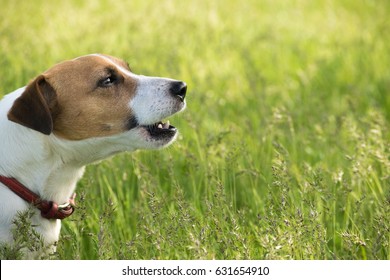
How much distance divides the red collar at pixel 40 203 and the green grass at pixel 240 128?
0.28ft

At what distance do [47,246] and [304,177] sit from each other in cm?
177

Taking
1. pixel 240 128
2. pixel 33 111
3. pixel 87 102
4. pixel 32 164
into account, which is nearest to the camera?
pixel 33 111

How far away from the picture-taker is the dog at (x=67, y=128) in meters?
4.05

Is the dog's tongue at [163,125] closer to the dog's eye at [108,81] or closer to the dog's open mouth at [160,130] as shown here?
the dog's open mouth at [160,130]

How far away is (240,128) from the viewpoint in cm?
627

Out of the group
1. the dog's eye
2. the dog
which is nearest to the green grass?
the dog

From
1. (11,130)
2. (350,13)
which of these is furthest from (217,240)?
(350,13)

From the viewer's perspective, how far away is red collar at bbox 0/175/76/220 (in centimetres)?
405

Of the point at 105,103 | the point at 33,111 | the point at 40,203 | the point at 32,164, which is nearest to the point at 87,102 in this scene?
the point at 105,103

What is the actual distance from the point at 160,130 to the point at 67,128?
0.56 metres

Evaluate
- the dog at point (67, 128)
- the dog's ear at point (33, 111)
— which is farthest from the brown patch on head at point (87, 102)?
the dog's ear at point (33, 111)

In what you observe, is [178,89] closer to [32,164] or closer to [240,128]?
[32,164]

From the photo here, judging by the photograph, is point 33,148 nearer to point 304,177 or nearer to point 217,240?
point 217,240

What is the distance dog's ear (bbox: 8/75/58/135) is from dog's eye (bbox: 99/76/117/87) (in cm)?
37
